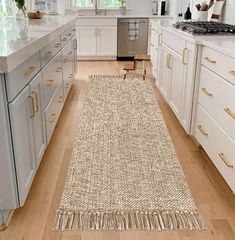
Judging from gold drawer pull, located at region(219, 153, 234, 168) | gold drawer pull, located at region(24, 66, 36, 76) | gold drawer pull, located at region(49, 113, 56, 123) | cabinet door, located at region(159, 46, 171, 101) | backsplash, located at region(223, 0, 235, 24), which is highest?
backsplash, located at region(223, 0, 235, 24)

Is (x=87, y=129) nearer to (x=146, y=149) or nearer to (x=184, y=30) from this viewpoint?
(x=146, y=149)

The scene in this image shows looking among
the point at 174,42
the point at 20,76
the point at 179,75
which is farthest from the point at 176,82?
the point at 20,76

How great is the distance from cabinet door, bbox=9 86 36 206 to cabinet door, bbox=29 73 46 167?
3.4 inches

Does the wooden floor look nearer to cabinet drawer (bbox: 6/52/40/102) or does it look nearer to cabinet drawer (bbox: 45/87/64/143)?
cabinet drawer (bbox: 45/87/64/143)

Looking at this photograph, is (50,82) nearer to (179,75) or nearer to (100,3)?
(179,75)

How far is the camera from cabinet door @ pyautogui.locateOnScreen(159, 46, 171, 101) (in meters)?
3.42

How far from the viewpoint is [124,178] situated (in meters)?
2.07

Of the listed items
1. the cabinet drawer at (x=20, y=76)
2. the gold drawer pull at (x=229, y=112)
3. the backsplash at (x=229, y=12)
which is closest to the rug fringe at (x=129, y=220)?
the gold drawer pull at (x=229, y=112)

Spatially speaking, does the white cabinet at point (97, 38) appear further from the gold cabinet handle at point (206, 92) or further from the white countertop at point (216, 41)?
the gold cabinet handle at point (206, 92)

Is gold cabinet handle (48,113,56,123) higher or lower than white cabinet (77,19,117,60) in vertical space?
lower

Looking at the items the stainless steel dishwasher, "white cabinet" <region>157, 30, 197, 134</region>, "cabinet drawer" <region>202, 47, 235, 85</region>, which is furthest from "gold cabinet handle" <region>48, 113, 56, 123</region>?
the stainless steel dishwasher

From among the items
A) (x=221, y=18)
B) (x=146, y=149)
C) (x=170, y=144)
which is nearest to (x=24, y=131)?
(x=146, y=149)

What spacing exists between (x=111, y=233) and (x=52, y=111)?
1.27m

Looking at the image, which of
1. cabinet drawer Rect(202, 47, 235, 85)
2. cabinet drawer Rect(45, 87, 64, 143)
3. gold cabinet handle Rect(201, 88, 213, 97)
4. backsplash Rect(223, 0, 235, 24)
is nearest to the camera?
cabinet drawer Rect(202, 47, 235, 85)
